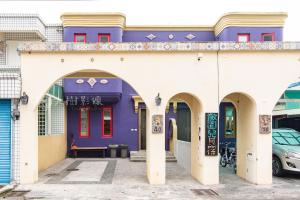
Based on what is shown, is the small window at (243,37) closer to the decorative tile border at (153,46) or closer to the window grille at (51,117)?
the decorative tile border at (153,46)

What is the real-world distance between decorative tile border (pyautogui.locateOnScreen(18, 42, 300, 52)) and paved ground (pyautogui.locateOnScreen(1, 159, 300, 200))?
14.4ft

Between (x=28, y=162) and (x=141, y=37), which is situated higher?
(x=141, y=37)

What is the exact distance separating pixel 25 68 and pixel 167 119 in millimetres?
11691

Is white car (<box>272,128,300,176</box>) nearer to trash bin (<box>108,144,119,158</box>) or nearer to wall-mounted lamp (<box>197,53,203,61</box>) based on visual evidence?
wall-mounted lamp (<box>197,53,203,61</box>)

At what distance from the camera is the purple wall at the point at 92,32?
21266 mm

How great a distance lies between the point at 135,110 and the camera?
886 inches

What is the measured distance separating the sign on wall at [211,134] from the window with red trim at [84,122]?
434 inches

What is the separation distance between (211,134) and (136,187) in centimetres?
299

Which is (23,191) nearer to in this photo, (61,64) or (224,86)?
(61,64)

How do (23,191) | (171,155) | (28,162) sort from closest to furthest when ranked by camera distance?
1. (23,191)
2. (28,162)
3. (171,155)

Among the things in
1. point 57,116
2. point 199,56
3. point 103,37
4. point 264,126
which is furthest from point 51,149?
point 264,126

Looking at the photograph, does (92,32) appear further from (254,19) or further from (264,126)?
(264,126)

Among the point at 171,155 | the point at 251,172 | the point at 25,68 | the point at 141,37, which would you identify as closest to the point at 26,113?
the point at 25,68

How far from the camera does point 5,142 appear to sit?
12914mm
